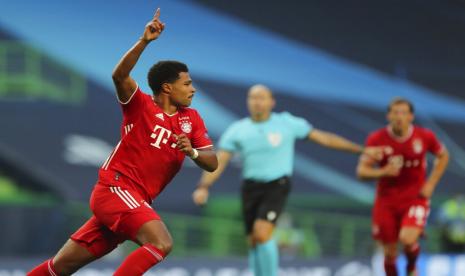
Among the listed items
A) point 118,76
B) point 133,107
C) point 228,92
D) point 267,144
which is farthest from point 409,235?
point 228,92

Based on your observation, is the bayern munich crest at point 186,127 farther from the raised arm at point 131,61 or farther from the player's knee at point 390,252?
the player's knee at point 390,252

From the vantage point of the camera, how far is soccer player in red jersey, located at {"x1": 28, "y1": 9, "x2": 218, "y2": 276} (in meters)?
6.34

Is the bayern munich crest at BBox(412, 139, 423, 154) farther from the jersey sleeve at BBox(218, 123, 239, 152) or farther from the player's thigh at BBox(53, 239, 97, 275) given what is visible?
the player's thigh at BBox(53, 239, 97, 275)

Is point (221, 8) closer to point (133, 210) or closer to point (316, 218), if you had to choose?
point (316, 218)

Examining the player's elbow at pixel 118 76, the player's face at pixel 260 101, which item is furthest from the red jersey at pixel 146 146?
the player's face at pixel 260 101

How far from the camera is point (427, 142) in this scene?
995 centimetres

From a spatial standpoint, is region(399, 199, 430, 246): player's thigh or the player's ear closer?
the player's ear

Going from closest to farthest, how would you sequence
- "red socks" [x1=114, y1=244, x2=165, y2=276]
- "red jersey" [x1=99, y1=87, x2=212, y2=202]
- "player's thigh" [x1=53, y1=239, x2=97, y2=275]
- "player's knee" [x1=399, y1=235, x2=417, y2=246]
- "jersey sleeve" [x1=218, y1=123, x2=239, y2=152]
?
"red socks" [x1=114, y1=244, x2=165, y2=276] → "red jersey" [x1=99, y1=87, x2=212, y2=202] → "player's thigh" [x1=53, y1=239, x2=97, y2=275] → "player's knee" [x1=399, y1=235, x2=417, y2=246] → "jersey sleeve" [x1=218, y1=123, x2=239, y2=152]

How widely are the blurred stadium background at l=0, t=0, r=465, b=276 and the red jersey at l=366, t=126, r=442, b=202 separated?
3.60 metres

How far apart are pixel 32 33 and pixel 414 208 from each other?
7.03 meters

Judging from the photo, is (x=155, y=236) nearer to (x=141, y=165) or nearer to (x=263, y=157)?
(x=141, y=165)

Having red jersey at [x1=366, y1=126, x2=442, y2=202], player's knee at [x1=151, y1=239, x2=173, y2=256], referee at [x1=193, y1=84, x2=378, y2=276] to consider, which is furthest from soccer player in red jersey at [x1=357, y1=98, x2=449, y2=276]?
player's knee at [x1=151, y1=239, x2=173, y2=256]

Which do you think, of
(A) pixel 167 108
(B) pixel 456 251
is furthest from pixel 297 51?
(A) pixel 167 108

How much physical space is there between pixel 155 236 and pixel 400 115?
4.11m
